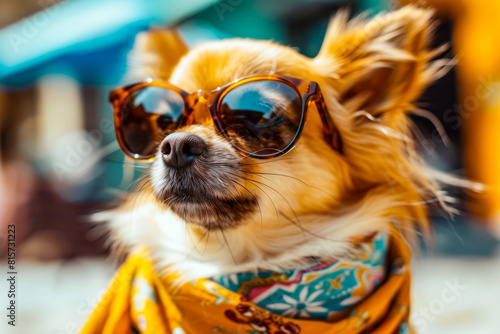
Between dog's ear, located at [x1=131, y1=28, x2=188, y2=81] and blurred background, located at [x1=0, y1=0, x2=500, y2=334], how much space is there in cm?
63

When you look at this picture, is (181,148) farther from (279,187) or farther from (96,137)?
(96,137)

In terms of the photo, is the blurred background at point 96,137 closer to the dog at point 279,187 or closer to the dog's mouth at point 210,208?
the dog at point 279,187

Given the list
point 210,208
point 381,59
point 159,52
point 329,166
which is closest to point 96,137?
point 159,52

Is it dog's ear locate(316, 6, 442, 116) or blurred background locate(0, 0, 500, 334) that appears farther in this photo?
blurred background locate(0, 0, 500, 334)

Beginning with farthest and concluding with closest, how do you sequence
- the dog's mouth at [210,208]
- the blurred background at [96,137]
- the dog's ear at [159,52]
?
the blurred background at [96,137]
the dog's ear at [159,52]
the dog's mouth at [210,208]

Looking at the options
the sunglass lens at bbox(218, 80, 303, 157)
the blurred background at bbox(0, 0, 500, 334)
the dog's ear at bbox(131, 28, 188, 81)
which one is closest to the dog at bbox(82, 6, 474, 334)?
the sunglass lens at bbox(218, 80, 303, 157)

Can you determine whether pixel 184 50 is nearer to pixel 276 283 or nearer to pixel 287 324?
pixel 276 283

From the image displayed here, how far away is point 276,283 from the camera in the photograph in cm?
129

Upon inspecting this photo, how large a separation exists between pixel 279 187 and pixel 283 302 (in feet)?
1.19

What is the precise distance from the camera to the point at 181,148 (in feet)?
3.67

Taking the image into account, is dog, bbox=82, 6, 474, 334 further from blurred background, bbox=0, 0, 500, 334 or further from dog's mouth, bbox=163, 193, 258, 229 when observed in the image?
blurred background, bbox=0, 0, 500, 334

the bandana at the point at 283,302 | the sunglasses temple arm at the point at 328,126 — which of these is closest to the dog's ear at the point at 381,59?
the sunglasses temple arm at the point at 328,126

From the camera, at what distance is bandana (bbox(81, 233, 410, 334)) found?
1260mm

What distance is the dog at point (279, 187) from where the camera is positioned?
118 centimetres
